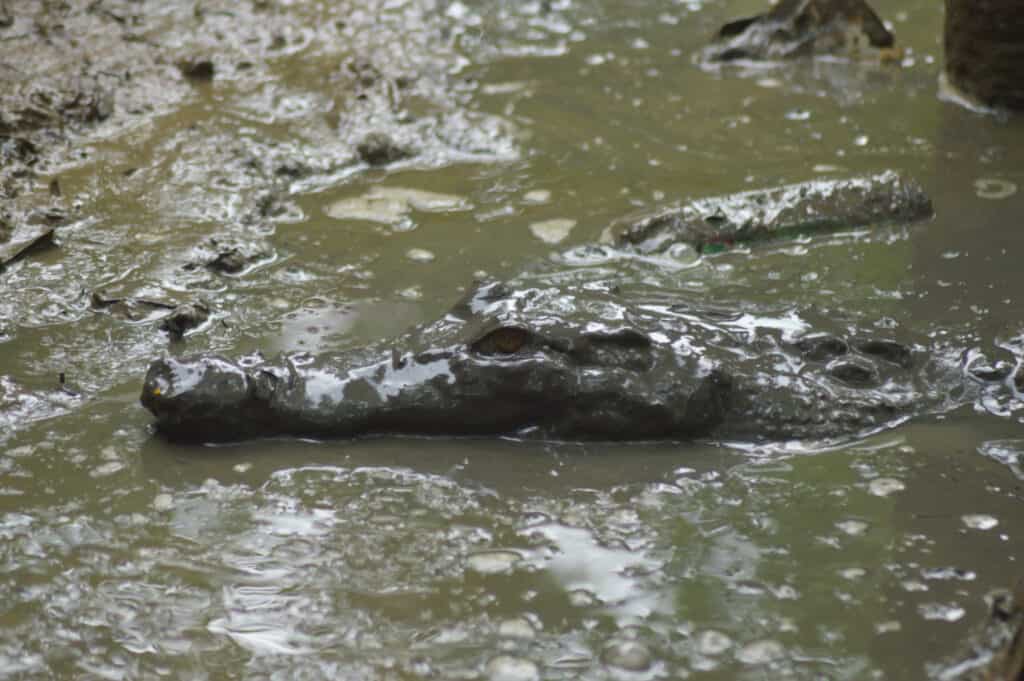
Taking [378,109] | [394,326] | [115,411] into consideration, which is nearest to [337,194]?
[378,109]

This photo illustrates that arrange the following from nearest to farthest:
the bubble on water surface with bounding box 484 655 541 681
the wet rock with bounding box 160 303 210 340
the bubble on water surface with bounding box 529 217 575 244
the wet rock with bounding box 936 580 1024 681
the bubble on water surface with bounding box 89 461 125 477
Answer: the wet rock with bounding box 936 580 1024 681 → the bubble on water surface with bounding box 484 655 541 681 → the bubble on water surface with bounding box 89 461 125 477 → the wet rock with bounding box 160 303 210 340 → the bubble on water surface with bounding box 529 217 575 244

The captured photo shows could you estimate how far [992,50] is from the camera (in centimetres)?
617

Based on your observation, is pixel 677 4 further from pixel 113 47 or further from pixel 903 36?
pixel 113 47

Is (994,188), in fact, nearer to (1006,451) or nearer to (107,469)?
(1006,451)

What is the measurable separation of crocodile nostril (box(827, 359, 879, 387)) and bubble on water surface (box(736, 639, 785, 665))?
3.89ft

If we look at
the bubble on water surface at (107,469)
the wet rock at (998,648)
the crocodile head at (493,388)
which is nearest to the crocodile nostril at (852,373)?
the crocodile head at (493,388)

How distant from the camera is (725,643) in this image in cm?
262

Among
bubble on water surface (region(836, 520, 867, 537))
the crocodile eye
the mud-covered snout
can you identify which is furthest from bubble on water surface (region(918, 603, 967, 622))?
the mud-covered snout

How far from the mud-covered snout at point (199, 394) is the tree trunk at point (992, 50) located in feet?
15.0

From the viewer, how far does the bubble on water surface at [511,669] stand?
8.31ft

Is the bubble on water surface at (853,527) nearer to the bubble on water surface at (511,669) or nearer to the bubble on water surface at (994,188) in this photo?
the bubble on water surface at (511,669)

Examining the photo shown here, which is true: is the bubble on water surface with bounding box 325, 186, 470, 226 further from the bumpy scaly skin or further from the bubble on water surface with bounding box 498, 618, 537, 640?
the bubble on water surface with bounding box 498, 618, 537, 640

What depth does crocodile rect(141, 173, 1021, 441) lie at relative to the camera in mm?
3395

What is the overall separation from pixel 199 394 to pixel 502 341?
886mm
